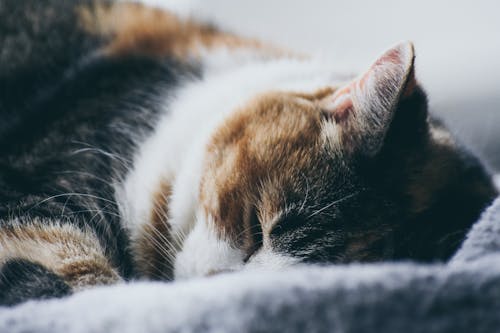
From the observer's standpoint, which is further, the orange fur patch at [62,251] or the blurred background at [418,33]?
the blurred background at [418,33]

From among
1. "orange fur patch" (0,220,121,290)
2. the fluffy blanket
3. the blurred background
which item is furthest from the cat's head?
the blurred background

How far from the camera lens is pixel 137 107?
996 mm

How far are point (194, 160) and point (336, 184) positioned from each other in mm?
293

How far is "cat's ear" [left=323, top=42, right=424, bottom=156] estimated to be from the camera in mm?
642

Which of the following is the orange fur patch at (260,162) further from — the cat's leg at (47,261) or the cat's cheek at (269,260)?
the cat's leg at (47,261)

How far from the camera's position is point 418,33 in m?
1.74

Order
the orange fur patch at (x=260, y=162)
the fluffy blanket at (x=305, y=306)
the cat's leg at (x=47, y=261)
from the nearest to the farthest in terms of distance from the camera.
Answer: the fluffy blanket at (x=305, y=306) → the cat's leg at (x=47, y=261) → the orange fur patch at (x=260, y=162)

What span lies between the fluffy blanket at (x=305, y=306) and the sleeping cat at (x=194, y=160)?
205 millimetres

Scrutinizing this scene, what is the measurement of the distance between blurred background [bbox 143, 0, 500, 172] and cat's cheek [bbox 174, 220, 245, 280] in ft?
2.42

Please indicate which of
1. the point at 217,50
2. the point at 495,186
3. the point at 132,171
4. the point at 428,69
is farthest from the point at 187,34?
the point at 428,69

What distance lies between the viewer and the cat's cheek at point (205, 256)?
693 mm

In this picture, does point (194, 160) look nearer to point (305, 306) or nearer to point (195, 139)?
point (195, 139)

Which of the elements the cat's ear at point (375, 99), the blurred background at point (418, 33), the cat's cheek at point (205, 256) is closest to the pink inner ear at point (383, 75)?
the cat's ear at point (375, 99)

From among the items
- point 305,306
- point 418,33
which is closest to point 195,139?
point 305,306
